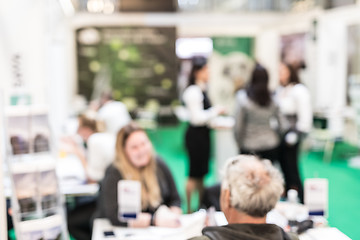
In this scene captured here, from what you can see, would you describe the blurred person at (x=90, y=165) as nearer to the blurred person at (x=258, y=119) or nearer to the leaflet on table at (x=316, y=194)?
the blurred person at (x=258, y=119)

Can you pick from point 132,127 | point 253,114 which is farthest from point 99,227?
point 253,114

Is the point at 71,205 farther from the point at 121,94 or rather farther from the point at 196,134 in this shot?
the point at 121,94

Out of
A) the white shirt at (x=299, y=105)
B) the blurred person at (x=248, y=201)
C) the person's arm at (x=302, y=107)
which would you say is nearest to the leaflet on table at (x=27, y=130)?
the blurred person at (x=248, y=201)

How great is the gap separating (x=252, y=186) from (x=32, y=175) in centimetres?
168

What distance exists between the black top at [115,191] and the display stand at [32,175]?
13.0 inches

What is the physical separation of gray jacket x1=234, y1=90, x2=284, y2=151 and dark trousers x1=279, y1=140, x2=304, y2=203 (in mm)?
269

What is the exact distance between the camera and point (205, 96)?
17.2ft

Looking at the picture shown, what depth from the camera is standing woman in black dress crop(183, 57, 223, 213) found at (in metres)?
5.10

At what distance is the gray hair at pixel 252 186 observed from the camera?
203 cm

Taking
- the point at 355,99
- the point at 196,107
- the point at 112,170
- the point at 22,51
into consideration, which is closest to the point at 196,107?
the point at 196,107

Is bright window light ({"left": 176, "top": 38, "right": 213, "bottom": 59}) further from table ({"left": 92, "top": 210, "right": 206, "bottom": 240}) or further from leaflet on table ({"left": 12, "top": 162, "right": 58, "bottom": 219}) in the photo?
table ({"left": 92, "top": 210, "right": 206, "bottom": 240})

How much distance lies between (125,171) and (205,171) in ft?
6.57

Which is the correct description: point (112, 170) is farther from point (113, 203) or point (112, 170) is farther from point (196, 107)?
point (196, 107)

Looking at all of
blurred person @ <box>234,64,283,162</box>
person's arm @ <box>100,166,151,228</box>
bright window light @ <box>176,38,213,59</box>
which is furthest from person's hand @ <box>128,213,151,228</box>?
bright window light @ <box>176,38,213,59</box>
